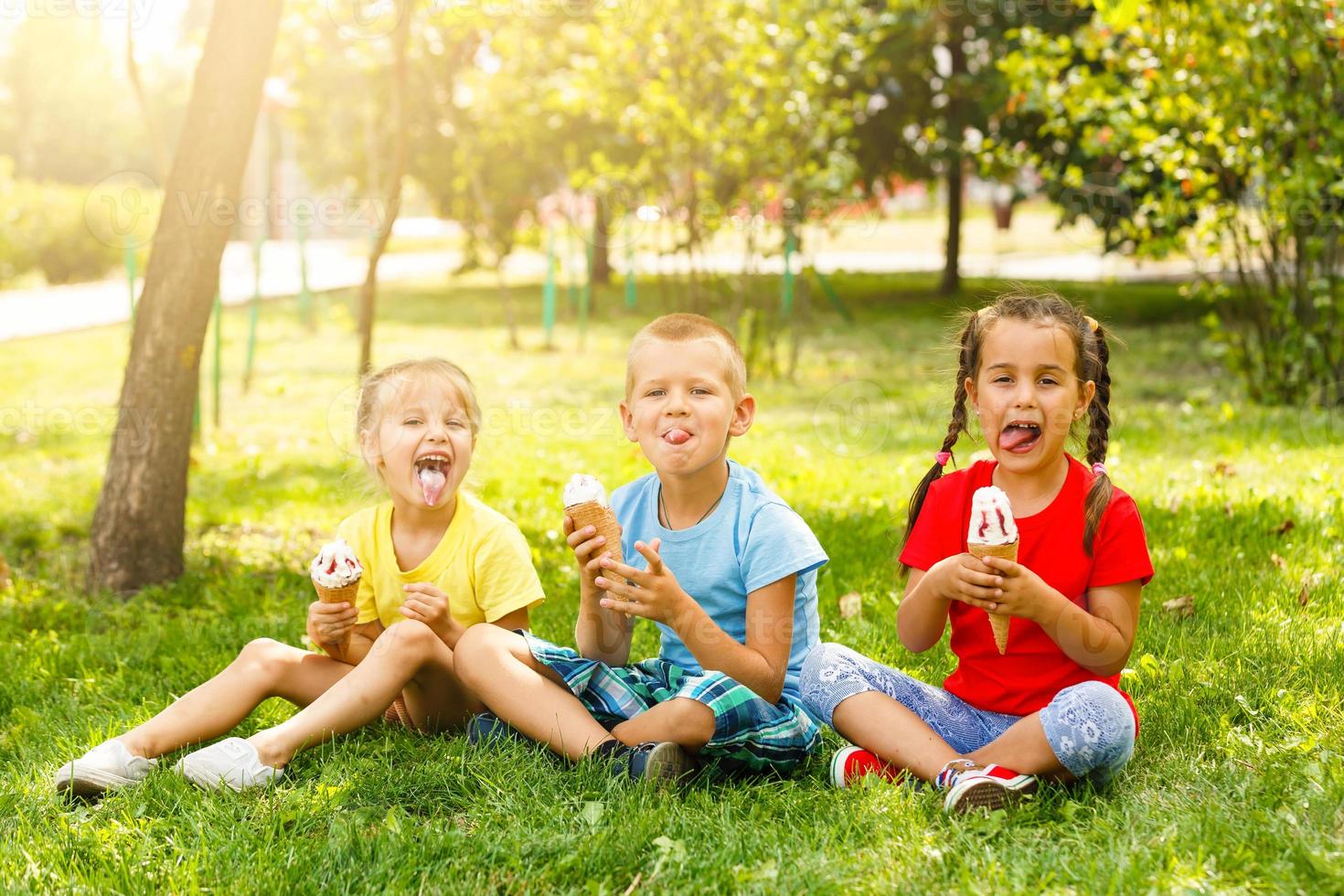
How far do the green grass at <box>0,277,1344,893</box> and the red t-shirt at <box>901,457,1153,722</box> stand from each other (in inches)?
10.4

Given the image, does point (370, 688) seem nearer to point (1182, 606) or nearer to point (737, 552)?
point (737, 552)

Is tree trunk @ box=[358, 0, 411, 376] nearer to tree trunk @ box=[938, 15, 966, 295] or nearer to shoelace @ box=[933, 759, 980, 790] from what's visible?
shoelace @ box=[933, 759, 980, 790]

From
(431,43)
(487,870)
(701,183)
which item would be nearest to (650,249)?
(701,183)

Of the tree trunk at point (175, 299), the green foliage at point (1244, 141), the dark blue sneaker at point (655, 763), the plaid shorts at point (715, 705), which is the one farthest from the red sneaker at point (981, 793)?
the green foliage at point (1244, 141)

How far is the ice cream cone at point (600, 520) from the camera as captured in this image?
9.70 feet

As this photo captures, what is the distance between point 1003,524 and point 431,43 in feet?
51.2

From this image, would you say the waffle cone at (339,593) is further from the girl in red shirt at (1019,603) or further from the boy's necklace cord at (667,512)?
the girl in red shirt at (1019,603)

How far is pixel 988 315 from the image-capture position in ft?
9.98

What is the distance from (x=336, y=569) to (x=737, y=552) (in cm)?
94

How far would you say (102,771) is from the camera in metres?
2.99

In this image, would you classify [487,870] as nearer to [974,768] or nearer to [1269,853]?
[974,768]

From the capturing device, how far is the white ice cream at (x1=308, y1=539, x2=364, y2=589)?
3.17 m

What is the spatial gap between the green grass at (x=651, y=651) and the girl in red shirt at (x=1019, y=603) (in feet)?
0.44

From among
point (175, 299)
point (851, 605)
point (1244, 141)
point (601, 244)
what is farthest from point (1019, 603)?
point (601, 244)
